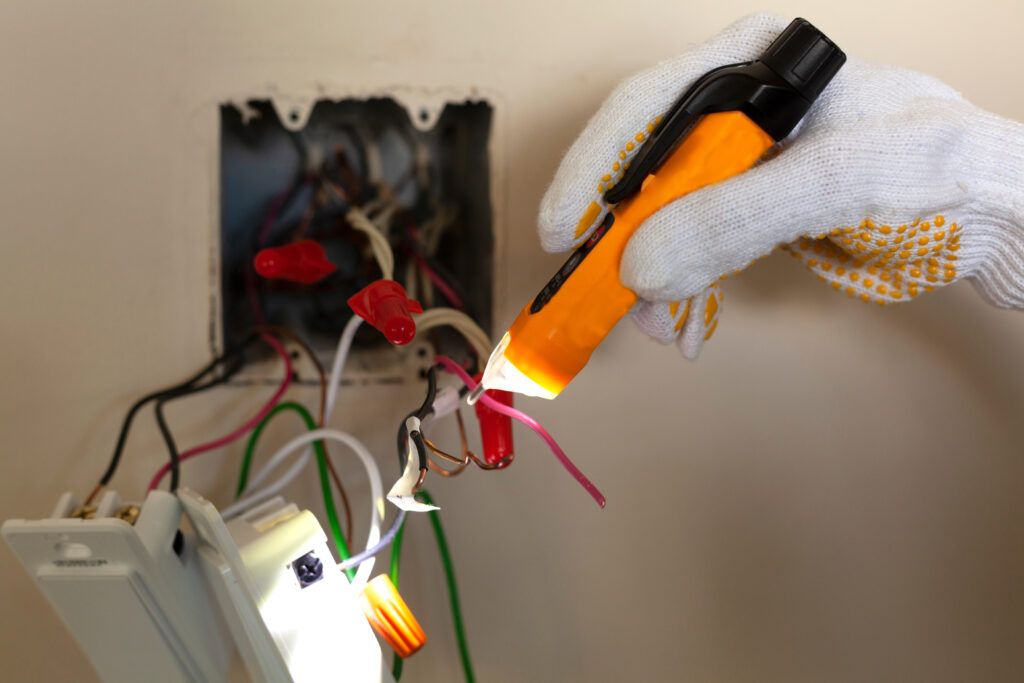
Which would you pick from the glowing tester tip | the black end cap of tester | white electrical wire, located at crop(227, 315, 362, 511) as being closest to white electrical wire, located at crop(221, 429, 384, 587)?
white electrical wire, located at crop(227, 315, 362, 511)

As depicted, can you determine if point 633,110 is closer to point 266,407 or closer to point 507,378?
point 507,378

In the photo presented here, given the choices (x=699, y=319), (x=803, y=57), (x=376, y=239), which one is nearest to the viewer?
(x=803, y=57)

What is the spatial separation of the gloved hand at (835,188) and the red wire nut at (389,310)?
0.40ft

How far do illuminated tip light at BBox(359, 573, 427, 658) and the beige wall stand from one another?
0.19 meters

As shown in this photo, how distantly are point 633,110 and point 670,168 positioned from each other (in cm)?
5

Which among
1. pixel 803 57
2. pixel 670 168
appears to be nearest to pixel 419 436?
pixel 670 168

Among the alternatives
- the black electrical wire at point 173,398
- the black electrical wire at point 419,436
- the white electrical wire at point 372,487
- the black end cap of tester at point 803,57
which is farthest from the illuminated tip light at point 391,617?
the black end cap of tester at point 803,57

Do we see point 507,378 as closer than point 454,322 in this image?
Yes

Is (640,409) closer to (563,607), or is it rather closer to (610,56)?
(563,607)

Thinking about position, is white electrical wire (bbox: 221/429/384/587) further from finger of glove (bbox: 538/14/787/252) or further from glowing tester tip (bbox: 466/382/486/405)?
finger of glove (bbox: 538/14/787/252)

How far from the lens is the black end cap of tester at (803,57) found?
440 millimetres

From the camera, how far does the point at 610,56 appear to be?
70 cm

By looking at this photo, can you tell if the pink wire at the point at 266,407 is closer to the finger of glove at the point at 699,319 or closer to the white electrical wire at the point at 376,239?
the white electrical wire at the point at 376,239

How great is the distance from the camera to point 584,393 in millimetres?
729
